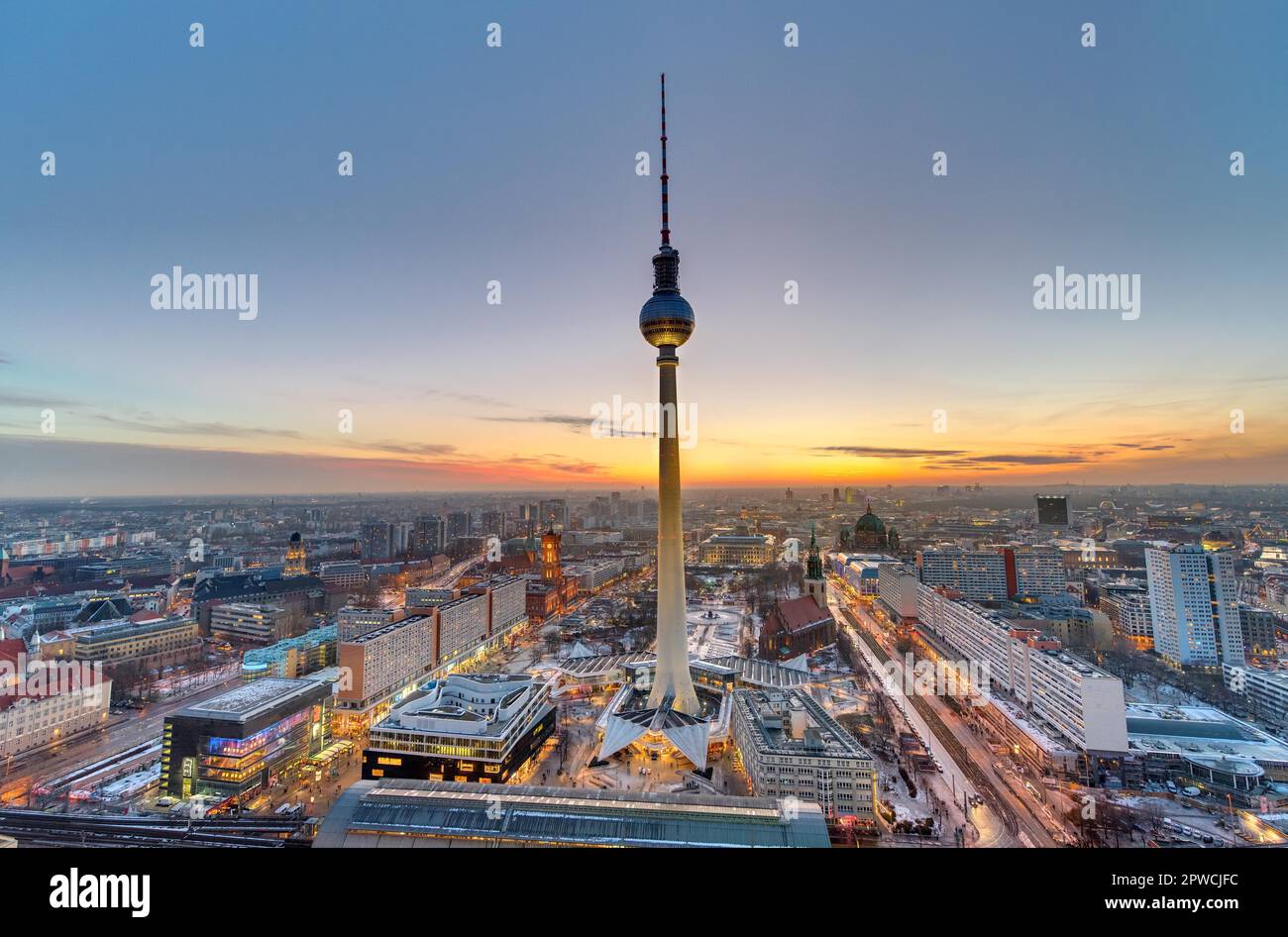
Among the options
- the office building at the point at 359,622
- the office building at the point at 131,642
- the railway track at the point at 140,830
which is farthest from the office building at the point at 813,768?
the office building at the point at 131,642

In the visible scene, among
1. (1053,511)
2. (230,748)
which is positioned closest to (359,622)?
(230,748)

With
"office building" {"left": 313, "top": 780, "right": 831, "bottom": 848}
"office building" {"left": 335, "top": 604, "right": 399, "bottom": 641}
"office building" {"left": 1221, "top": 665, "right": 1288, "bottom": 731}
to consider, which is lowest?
"office building" {"left": 1221, "top": 665, "right": 1288, "bottom": 731}

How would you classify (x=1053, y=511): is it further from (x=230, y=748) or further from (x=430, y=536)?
(x=230, y=748)

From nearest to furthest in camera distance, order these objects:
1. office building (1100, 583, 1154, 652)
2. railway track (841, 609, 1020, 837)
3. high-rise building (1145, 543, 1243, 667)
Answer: railway track (841, 609, 1020, 837) < high-rise building (1145, 543, 1243, 667) < office building (1100, 583, 1154, 652)

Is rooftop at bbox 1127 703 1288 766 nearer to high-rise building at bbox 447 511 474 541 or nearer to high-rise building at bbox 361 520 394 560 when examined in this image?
high-rise building at bbox 361 520 394 560

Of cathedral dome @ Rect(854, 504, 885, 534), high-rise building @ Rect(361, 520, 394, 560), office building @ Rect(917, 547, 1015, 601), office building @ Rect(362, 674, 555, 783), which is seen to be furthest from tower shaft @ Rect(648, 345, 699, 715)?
cathedral dome @ Rect(854, 504, 885, 534)

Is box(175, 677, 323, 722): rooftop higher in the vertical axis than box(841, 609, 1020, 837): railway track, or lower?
higher

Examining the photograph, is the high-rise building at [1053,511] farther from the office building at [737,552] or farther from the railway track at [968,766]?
the railway track at [968,766]
